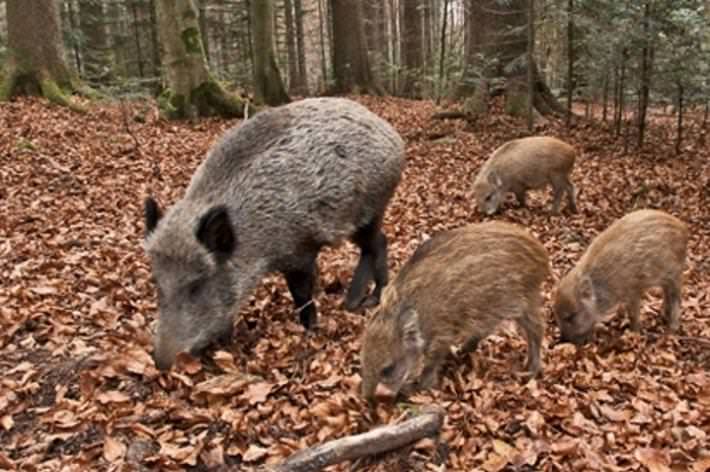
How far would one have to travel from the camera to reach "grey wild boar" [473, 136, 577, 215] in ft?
34.3

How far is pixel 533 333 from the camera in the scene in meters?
4.99

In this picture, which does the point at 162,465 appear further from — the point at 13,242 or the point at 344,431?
the point at 13,242

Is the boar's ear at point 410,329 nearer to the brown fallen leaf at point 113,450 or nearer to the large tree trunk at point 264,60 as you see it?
the brown fallen leaf at point 113,450

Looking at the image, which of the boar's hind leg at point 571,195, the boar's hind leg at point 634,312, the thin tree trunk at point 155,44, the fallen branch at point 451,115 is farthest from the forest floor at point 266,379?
the thin tree trunk at point 155,44

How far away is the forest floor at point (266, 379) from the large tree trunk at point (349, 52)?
15.2 meters

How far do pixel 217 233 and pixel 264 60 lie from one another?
13976 millimetres

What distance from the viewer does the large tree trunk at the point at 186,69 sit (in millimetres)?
14297

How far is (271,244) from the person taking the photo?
512cm

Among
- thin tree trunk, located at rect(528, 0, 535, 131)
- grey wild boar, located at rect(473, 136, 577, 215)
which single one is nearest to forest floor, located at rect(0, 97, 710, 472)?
grey wild boar, located at rect(473, 136, 577, 215)

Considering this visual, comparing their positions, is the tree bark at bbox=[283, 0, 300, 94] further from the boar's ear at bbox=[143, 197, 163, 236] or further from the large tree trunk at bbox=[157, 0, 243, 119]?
the boar's ear at bbox=[143, 197, 163, 236]

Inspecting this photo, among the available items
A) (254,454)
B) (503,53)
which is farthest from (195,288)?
(503,53)

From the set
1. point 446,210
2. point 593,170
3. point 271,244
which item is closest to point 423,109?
point 593,170

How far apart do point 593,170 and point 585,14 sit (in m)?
3.41

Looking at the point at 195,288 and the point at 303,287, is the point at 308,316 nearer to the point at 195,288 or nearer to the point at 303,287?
the point at 303,287
